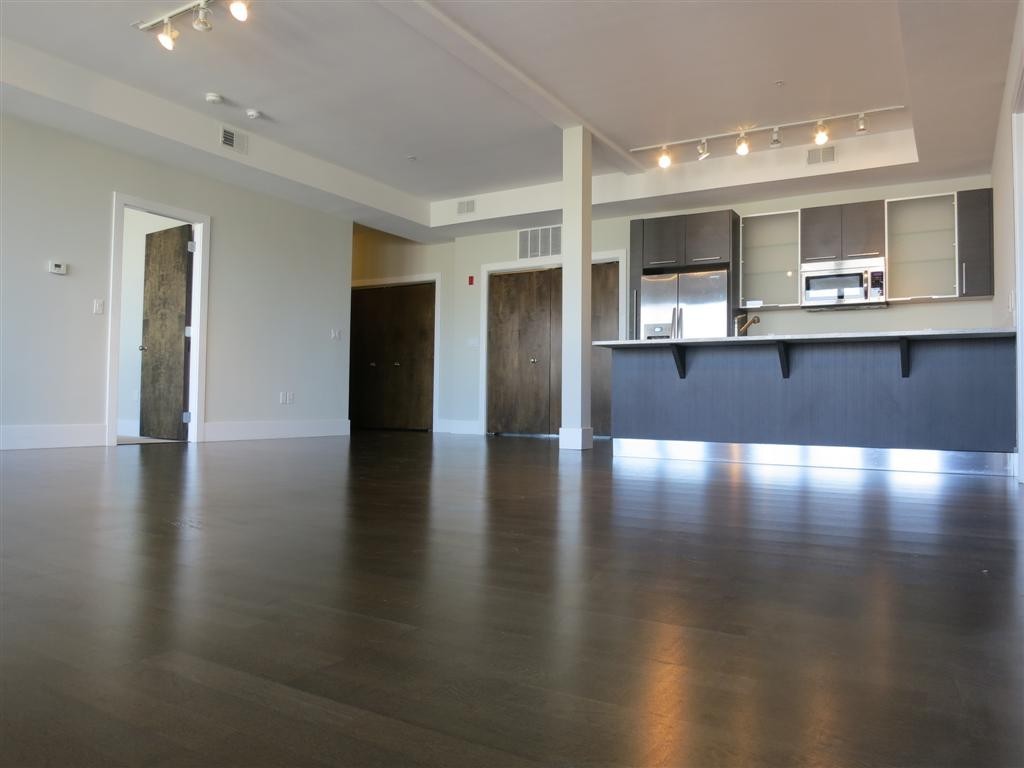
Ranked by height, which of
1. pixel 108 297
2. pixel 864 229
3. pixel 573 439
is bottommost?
pixel 573 439

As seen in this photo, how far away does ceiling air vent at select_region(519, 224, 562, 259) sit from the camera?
29.4ft

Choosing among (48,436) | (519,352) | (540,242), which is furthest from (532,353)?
(48,436)

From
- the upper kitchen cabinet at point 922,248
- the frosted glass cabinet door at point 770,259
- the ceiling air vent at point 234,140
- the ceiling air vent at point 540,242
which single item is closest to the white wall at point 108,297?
the ceiling air vent at point 234,140

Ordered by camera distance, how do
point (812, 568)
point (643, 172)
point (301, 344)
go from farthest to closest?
point (301, 344), point (643, 172), point (812, 568)

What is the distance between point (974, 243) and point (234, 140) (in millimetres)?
6936

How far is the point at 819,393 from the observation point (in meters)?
5.24

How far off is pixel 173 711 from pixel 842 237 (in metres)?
7.45

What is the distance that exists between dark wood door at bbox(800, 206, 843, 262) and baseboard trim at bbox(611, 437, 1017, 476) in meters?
2.78

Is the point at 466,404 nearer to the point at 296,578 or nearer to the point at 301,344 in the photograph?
the point at 301,344

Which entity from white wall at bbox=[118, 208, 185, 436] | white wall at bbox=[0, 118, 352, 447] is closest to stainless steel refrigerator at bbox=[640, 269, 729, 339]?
white wall at bbox=[0, 118, 352, 447]

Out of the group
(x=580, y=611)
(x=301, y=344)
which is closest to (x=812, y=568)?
(x=580, y=611)

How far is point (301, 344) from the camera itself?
8.19m

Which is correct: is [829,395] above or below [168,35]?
below

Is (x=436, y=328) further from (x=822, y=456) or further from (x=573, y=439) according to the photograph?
(x=822, y=456)
